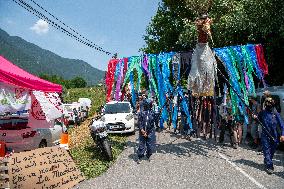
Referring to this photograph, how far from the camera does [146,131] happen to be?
11.8m

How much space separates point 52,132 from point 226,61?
7187 mm

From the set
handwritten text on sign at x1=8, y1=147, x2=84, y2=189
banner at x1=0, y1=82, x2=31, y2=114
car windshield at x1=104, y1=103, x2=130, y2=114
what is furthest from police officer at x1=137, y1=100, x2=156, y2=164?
car windshield at x1=104, y1=103, x2=130, y2=114

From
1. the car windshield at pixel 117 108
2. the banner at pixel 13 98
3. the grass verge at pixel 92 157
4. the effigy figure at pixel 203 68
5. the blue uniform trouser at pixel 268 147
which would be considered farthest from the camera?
the car windshield at pixel 117 108

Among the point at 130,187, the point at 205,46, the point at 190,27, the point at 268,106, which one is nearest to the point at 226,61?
the point at 205,46

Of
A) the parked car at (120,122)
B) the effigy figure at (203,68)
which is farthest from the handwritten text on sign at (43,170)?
the parked car at (120,122)

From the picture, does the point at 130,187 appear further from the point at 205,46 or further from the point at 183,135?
the point at 183,135

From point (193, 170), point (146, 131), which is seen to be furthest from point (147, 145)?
point (193, 170)

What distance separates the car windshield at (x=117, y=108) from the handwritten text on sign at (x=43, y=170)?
36.7 ft

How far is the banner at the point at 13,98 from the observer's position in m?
8.55

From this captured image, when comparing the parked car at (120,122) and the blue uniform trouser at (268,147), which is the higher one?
the parked car at (120,122)

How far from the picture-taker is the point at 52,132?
48.5 feet

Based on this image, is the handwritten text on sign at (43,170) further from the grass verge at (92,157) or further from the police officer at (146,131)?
the police officer at (146,131)

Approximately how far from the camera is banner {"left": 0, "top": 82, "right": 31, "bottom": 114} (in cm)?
855

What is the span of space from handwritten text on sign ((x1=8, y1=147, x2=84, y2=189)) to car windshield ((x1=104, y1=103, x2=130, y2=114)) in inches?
441
